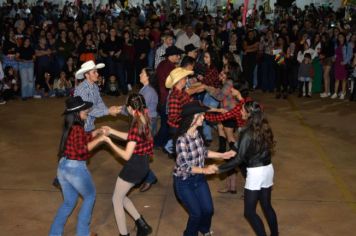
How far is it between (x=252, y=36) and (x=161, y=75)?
6.69 m

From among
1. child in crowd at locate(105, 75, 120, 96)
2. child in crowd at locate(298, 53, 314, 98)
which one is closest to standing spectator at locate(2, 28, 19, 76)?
child in crowd at locate(105, 75, 120, 96)

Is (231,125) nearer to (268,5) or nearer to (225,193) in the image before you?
(225,193)

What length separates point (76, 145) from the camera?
6258 mm

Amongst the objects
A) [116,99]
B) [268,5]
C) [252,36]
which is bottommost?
[116,99]

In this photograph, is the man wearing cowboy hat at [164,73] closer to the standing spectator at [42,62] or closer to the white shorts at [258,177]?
the white shorts at [258,177]

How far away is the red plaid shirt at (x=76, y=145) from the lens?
626cm

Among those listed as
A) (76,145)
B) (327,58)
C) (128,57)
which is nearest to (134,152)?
(76,145)

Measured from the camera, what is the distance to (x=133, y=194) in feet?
28.1

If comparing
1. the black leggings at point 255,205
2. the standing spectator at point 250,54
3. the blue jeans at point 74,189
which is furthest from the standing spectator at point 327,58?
the blue jeans at point 74,189

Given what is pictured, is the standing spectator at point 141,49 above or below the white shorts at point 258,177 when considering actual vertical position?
above

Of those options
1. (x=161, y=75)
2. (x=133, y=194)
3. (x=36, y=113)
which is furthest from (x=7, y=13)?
(x=133, y=194)

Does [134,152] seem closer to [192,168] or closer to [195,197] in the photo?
[192,168]

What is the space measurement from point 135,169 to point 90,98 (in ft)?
6.87

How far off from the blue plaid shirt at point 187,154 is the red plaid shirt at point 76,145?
3.56 feet
